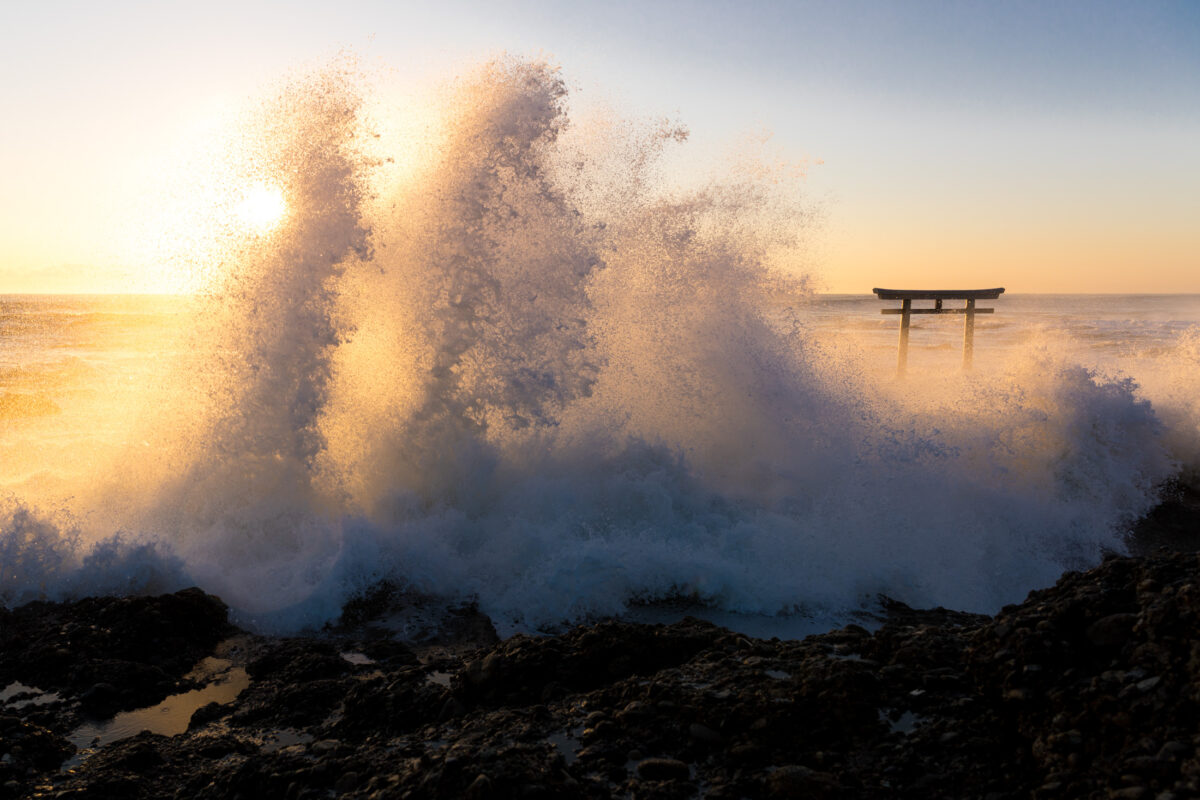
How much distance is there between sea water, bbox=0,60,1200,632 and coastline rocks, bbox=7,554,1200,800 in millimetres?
2019

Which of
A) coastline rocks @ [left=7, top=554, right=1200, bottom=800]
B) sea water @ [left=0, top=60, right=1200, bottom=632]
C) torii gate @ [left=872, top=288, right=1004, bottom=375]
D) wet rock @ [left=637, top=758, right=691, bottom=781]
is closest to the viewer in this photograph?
coastline rocks @ [left=7, top=554, right=1200, bottom=800]

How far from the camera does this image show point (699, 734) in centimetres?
329

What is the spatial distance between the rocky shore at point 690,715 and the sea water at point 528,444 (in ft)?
5.89

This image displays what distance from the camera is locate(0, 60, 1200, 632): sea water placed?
6.85 meters

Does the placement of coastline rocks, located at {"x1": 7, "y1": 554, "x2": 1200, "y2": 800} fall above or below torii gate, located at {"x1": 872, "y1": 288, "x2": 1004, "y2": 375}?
below

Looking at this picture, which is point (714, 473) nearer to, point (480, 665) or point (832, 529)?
point (832, 529)

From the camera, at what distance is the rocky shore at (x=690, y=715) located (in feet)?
9.11

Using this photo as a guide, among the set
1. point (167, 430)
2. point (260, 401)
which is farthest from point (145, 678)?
point (167, 430)

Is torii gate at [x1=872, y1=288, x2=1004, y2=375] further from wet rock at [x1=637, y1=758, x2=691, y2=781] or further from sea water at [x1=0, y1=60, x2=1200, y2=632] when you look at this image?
wet rock at [x1=637, y1=758, x2=691, y2=781]

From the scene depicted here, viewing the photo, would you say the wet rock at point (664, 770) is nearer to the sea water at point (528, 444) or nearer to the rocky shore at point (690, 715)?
the rocky shore at point (690, 715)

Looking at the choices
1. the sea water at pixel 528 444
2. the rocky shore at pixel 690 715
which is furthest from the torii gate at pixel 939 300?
the rocky shore at pixel 690 715

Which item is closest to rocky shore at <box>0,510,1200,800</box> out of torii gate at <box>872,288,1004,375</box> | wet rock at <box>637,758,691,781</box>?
wet rock at <box>637,758,691,781</box>

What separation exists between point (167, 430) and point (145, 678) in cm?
445

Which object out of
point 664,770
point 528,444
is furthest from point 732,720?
point 528,444
